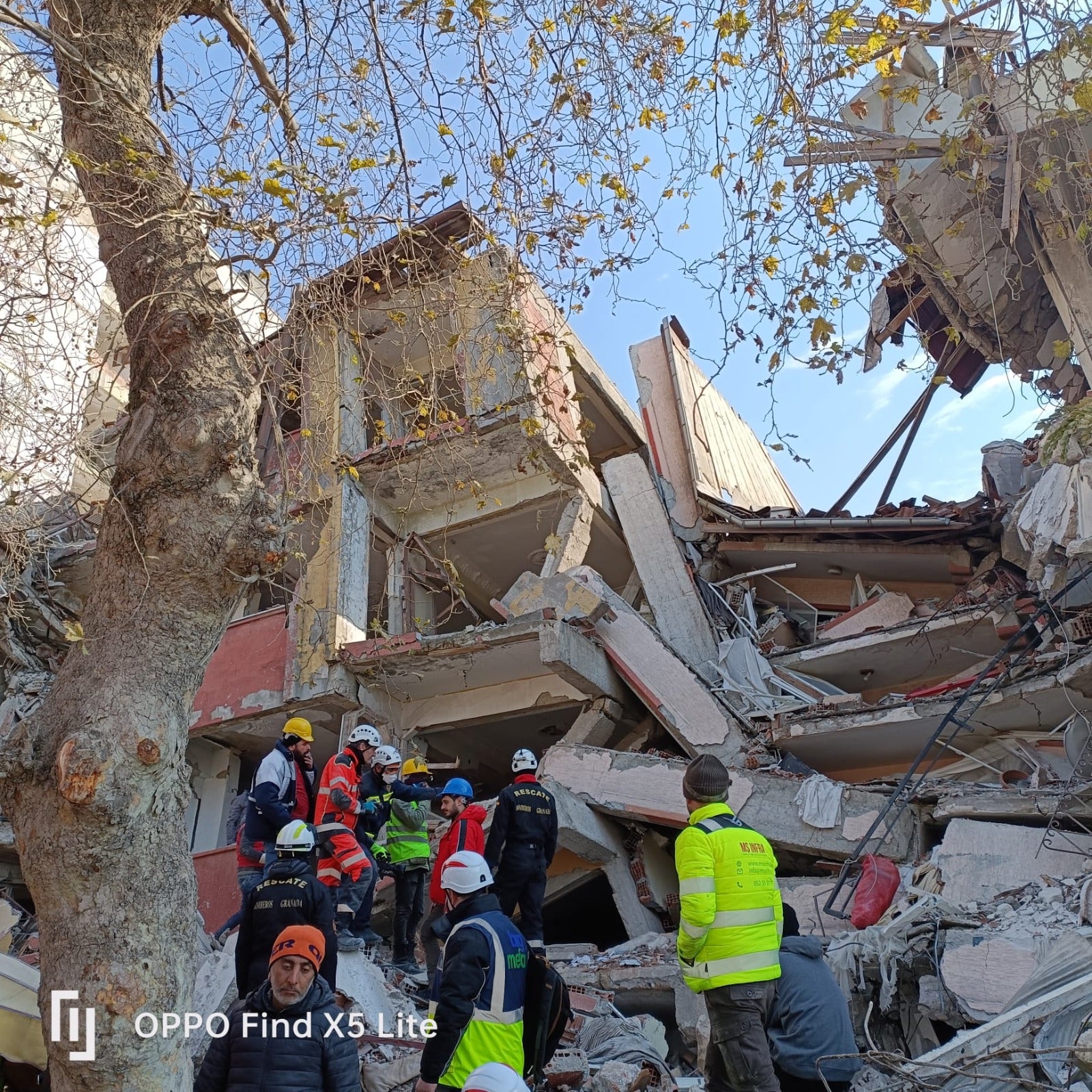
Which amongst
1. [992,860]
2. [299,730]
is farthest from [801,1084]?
[299,730]

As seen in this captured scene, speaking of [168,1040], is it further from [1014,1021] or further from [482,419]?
[482,419]

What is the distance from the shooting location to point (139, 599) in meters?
4.05

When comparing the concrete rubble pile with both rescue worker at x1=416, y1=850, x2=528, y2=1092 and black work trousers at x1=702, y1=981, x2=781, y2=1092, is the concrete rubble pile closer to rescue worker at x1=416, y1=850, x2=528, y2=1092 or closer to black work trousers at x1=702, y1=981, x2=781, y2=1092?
black work trousers at x1=702, y1=981, x2=781, y2=1092

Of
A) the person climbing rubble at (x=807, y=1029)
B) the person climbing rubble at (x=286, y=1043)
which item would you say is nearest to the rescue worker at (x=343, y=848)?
the person climbing rubble at (x=286, y=1043)

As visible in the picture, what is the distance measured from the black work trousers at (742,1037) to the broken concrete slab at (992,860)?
12.2 ft

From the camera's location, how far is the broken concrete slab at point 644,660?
1049cm

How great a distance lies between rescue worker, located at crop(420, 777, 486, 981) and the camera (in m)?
7.21

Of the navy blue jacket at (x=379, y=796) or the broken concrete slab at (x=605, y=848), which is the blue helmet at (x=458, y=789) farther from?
the broken concrete slab at (x=605, y=848)

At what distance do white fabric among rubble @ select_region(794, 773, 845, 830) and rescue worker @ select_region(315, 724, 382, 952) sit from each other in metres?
3.89

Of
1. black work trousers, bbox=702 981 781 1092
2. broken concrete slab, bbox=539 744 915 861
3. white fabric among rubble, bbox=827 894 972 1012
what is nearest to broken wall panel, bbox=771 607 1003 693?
broken concrete slab, bbox=539 744 915 861

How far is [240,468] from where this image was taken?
4.29m

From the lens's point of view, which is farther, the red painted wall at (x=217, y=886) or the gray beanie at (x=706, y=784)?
the red painted wall at (x=217, y=886)

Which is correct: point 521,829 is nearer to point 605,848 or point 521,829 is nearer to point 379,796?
point 379,796

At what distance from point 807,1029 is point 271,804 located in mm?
4134
